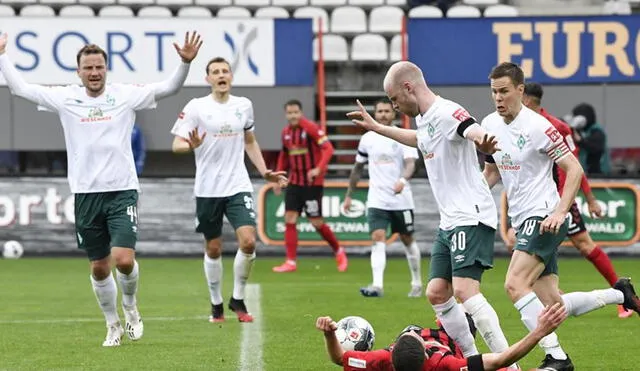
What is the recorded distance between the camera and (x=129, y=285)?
11.3 m

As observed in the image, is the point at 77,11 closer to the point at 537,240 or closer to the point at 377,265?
the point at 377,265

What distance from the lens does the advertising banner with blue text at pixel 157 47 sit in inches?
874

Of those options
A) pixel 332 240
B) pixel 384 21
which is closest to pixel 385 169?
pixel 332 240

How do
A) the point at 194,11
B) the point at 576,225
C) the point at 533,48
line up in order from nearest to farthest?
the point at 576,225, the point at 533,48, the point at 194,11

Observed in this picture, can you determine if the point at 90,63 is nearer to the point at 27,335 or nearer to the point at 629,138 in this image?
the point at 27,335

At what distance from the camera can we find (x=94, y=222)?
11125 millimetres

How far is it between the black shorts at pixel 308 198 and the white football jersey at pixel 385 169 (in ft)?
8.73

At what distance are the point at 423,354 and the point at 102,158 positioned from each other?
4259 millimetres

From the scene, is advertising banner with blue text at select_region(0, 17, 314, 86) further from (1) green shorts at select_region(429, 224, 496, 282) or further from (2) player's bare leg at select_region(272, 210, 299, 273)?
(1) green shorts at select_region(429, 224, 496, 282)

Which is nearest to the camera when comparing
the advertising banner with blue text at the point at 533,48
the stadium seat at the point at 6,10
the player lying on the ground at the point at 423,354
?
the player lying on the ground at the point at 423,354

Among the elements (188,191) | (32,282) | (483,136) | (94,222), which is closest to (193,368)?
(94,222)

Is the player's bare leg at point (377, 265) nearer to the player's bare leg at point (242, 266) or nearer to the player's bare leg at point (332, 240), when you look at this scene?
the player's bare leg at point (242, 266)

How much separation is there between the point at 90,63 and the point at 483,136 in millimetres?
3716

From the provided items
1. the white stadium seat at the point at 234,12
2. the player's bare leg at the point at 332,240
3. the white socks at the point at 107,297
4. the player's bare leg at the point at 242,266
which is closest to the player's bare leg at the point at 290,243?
the player's bare leg at the point at 332,240
